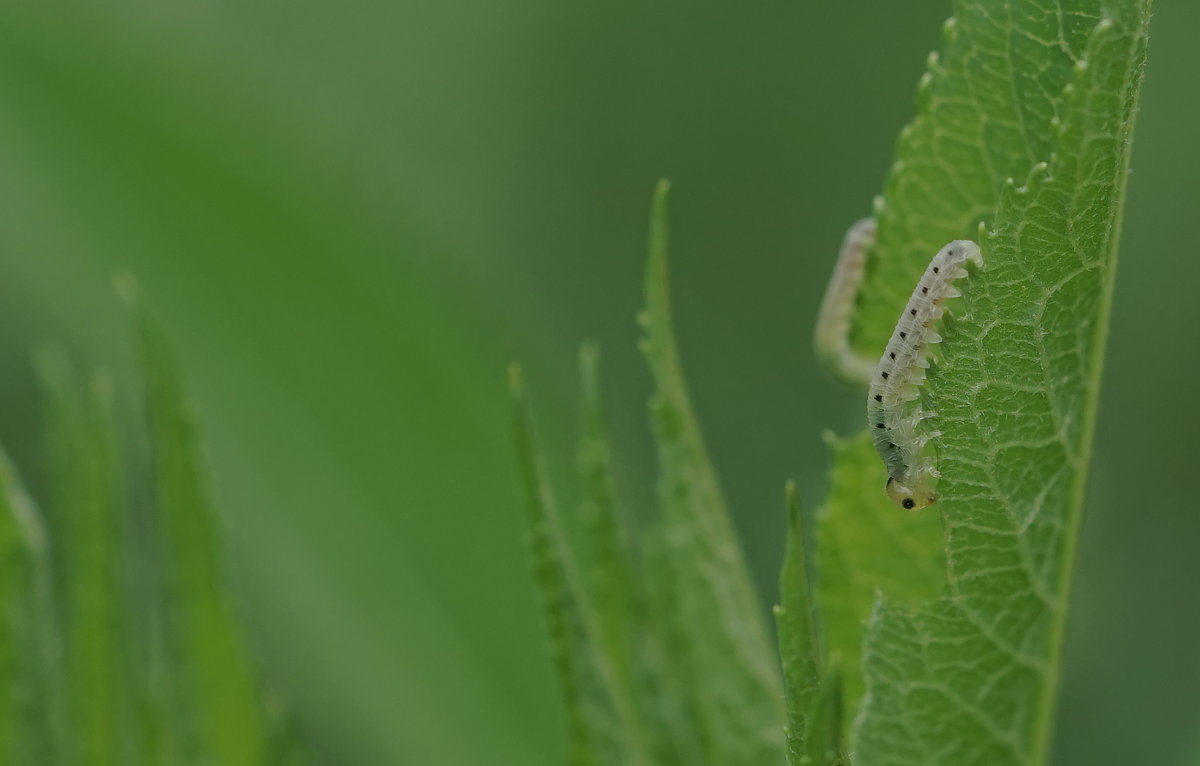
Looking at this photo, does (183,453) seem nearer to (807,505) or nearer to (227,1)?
(807,505)

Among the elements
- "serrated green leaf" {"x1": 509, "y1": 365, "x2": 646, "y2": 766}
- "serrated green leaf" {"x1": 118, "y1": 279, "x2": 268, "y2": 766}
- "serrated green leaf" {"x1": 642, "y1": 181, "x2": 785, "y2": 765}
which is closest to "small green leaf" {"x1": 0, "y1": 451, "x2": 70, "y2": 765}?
"serrated green leaf" {"x1": 118, "y1": 279, "x2": 268, "y2": 766}

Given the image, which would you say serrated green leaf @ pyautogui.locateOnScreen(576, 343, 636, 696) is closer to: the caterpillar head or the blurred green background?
the caterpillar head

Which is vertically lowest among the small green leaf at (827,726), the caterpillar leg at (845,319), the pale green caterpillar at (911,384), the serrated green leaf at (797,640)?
the small green leaf at (827,726)

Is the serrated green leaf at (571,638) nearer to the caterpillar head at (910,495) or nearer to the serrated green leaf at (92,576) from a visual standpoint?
the caterpillar head at (910,495)

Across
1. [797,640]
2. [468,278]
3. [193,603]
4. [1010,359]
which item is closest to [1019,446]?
[1010,359]

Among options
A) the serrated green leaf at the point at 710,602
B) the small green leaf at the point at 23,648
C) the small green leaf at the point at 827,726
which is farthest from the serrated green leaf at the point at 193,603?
the small green leaf at the point at 827,726

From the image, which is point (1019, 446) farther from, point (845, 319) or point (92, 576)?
point (92, 576)

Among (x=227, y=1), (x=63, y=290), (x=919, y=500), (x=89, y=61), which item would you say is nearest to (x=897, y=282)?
(x=919, y=500)
